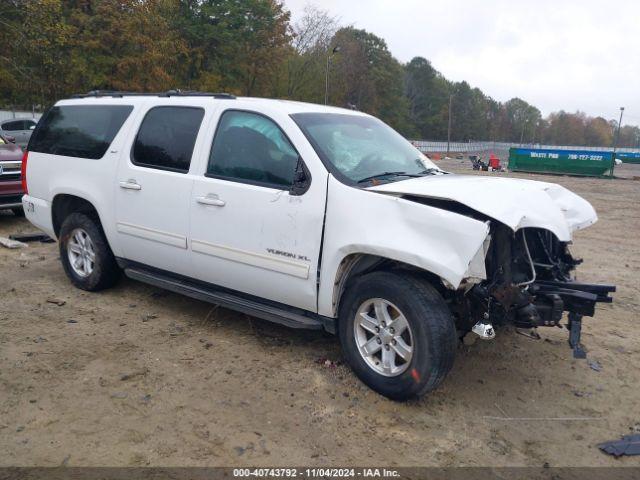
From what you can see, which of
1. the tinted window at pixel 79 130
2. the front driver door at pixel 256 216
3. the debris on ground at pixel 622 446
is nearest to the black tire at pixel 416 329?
the front driver door at pixel 256 216

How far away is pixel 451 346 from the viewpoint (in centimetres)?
337

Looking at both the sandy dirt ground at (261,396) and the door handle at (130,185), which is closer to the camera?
the sandy dirt ground at (261,396)

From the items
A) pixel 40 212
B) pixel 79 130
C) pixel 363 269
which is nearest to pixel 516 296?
pixel 363 269

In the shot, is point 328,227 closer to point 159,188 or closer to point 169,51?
point 159,188

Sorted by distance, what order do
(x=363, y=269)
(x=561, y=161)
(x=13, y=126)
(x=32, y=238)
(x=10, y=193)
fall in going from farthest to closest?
(x=561, y=161), (x=13, y=126), (x=10, y=193), (x=32, y=238), (x=363, y=269)

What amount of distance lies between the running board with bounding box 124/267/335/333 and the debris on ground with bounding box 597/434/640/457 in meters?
1.82

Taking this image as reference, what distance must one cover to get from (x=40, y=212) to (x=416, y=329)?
14.4 feet

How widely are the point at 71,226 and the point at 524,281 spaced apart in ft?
13.9

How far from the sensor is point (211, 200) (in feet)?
14.1

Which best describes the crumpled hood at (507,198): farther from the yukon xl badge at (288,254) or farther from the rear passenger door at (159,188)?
the rear passenger door at (159,188)

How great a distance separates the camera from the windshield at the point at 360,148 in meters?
3.98

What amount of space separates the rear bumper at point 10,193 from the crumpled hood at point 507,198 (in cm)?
704

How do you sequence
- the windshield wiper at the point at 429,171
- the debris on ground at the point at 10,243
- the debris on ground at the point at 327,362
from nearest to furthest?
the debris on ground at the point at 327,362, the windshield wiper at the point at 429,171, the debris on ground at the point at 10,243

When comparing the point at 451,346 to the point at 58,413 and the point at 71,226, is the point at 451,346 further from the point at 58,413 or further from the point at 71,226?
the point at 71,226
